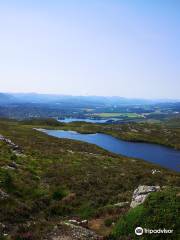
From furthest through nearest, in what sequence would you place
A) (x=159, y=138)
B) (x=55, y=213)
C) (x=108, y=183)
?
1. (x=159, y=138)
2. (x=108, y=183)
3. (x=55, y=213)

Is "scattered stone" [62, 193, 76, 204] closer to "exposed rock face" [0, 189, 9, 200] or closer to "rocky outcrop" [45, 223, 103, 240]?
"exposed rock face" [0, 189, 9, 200]

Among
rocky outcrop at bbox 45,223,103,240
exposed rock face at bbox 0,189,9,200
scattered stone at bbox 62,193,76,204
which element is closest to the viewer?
rocky outcrop at bbox 45,223,103,240

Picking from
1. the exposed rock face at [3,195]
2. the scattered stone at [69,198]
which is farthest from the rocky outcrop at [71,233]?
the scattered stone at [69,198]

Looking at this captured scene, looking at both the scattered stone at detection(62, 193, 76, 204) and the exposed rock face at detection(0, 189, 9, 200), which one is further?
the scattered stone at detection(62, 193, 76, 204)

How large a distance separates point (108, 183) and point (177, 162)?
6218cm

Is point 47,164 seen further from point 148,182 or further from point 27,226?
point 27,226

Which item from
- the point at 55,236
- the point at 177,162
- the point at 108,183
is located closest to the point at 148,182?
the point at 108,183

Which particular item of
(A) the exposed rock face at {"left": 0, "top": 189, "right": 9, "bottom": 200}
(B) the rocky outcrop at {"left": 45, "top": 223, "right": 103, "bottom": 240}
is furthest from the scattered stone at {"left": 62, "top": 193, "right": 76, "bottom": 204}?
(B) the rocky outcrop at {"left": 45, "top": 223, "right": 103, "bottom": 240}

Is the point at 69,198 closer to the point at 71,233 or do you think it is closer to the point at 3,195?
the point at 3,195

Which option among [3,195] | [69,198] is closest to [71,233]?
[3,195]

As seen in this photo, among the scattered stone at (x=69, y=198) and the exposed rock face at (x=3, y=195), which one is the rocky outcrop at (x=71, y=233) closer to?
the exposed rock face at (x=3, y=195)

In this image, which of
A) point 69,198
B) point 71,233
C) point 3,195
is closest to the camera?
point 71,233

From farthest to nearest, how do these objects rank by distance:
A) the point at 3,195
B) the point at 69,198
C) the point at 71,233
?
→ the point at 69,198, the point at 3,195, the point at 71,233

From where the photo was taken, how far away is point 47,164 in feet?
153
